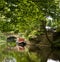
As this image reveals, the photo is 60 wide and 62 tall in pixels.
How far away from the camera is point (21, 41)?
17.5 m

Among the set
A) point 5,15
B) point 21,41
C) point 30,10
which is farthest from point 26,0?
point 21,41

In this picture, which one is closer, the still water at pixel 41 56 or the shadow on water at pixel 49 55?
the still water at pixel 41 56

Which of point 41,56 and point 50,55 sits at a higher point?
point 41,56

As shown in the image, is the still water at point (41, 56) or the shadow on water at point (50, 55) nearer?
the still water at point (41, 56)

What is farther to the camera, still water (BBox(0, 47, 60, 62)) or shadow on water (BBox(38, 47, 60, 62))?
shadow on water (BBox(38, 47, 60, 62))

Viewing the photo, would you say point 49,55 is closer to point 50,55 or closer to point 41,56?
point 50,55

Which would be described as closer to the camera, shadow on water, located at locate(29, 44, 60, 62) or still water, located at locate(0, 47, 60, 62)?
still water, located at locate(0, 47, 60, 62)

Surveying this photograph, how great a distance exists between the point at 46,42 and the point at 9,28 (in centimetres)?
1342

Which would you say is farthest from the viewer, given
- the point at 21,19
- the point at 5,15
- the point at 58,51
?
the point at 58,51

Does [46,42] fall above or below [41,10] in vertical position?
below

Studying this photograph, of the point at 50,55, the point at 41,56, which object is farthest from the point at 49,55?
the point at 41,56

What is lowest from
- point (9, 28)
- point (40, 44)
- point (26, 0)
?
point (40, 44)

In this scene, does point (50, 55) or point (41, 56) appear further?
point (50, 55)

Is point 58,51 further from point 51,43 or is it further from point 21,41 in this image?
point 21,41
